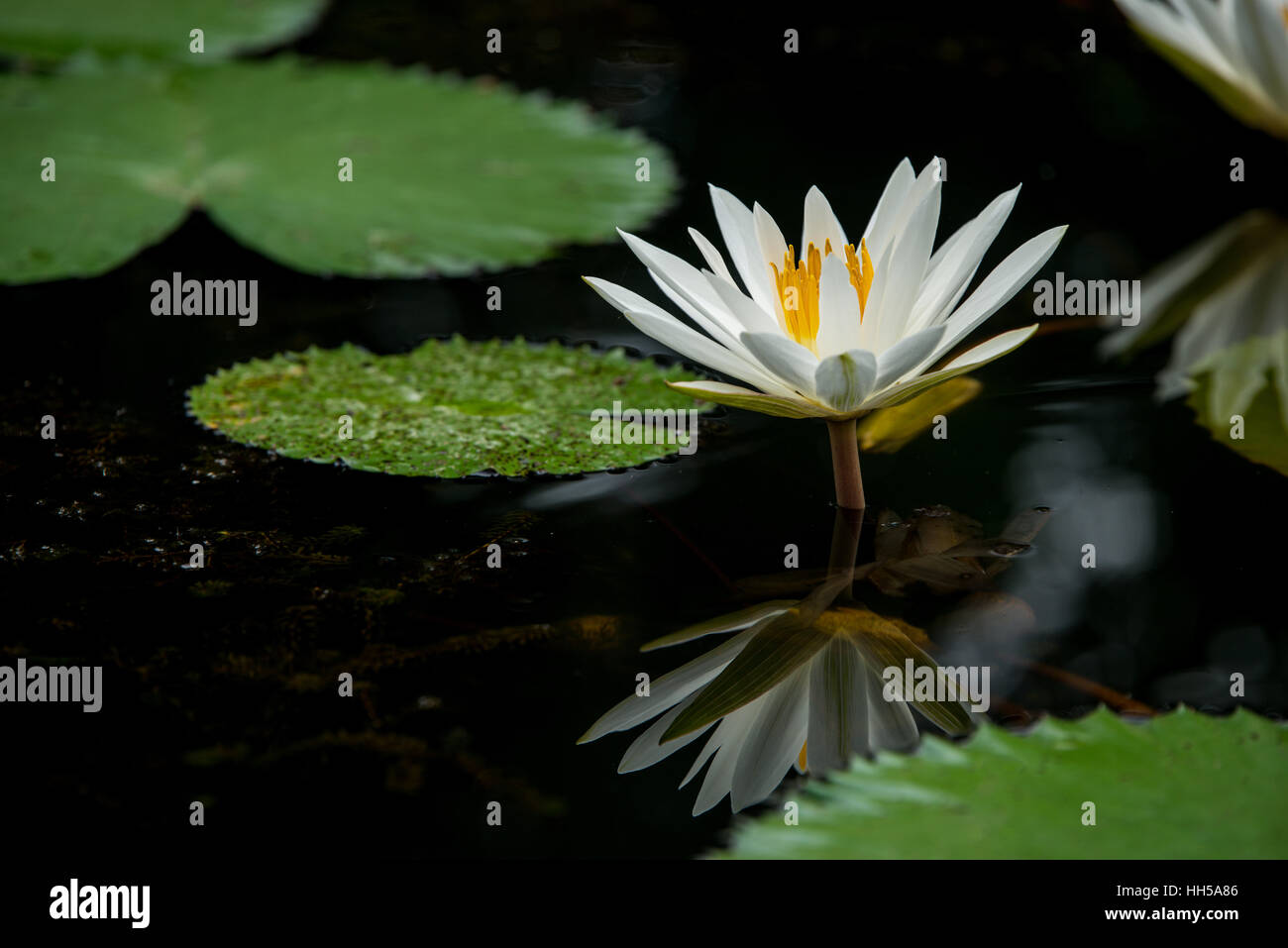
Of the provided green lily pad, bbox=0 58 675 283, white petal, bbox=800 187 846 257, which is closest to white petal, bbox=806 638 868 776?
white petal, bbox=800 187 846 257

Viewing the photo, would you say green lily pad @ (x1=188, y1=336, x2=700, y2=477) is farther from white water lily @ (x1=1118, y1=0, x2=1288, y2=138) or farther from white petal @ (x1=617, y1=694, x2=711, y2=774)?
white water lily @ (x1=1118, y1=0, x2=1288, y2=138)

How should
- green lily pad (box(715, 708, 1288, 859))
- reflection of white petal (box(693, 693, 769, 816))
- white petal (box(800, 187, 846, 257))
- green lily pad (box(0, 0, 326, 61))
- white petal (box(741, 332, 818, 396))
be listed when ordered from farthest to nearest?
green lily pad (box(0, 0, 326, 61)) → white petal (box(800, 187, 846, 257)) → white petal (box(741, 332, 818, 396)) → reflection of white petal (box(693, 693, 769, 816)) → green lily pad (box(715, 708, 1288, 859))

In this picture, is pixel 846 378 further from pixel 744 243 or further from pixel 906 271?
pixel 744 243

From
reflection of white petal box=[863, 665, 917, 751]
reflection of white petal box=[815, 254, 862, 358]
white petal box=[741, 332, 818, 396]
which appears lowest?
reflection of white petal box=[863, 665, 917, 751]

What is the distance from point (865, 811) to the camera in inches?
37.1

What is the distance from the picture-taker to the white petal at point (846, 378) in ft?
3.77

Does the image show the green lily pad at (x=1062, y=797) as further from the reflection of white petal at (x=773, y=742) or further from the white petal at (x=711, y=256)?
the white petal at (x=711, y=256)

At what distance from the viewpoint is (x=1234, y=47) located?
6.64ft

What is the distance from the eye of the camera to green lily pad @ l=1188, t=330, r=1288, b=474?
154 centimetres

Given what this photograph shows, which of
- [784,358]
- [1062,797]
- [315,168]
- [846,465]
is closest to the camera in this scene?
[1062,797]

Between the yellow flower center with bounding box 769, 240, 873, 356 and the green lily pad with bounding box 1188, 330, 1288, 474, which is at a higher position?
the yellow flower center with bounding box 769, 240, 873, 356

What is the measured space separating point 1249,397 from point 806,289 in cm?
81

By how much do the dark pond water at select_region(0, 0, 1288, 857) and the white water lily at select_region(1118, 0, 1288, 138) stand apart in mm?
270

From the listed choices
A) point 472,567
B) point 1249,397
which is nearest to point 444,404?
point 472,567
